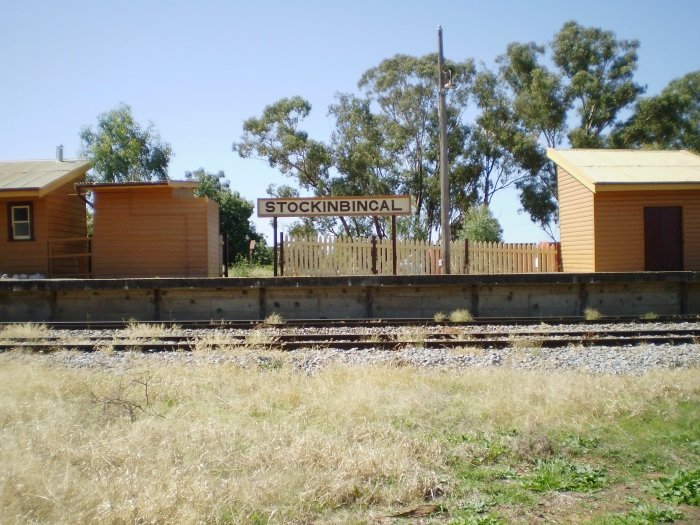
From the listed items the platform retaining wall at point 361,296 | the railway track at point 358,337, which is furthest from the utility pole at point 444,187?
the railway track at point 358,337

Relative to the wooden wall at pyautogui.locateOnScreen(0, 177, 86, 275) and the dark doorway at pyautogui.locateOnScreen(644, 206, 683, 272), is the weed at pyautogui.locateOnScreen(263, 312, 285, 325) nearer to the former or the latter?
the wooden wall at pyautogui.locateOnScreen(0, 177, 86, 275)

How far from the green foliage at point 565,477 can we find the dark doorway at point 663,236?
1648 centimetres

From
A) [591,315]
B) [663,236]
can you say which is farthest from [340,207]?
[663,236]

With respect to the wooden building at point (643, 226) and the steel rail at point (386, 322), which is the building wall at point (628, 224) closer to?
the wooden building at point (643, 226)

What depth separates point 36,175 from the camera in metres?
22.4

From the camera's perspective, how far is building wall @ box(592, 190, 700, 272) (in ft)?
65.1

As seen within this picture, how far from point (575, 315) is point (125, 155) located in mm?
34058

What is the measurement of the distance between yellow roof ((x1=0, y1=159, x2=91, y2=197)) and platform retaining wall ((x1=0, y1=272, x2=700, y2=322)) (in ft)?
19.1

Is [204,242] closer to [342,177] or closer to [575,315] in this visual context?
[575,315]

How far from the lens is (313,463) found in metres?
5.29

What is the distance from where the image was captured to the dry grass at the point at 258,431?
15.0 feet

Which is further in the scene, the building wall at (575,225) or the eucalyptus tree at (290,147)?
the eucalyptus tree at (290,147)

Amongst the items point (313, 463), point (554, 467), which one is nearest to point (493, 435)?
point (554, 467)

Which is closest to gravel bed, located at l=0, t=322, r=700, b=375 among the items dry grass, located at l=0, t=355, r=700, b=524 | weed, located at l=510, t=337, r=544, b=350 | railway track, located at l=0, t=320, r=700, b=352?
weed, located at l=510, t=337, r=544, b=350
